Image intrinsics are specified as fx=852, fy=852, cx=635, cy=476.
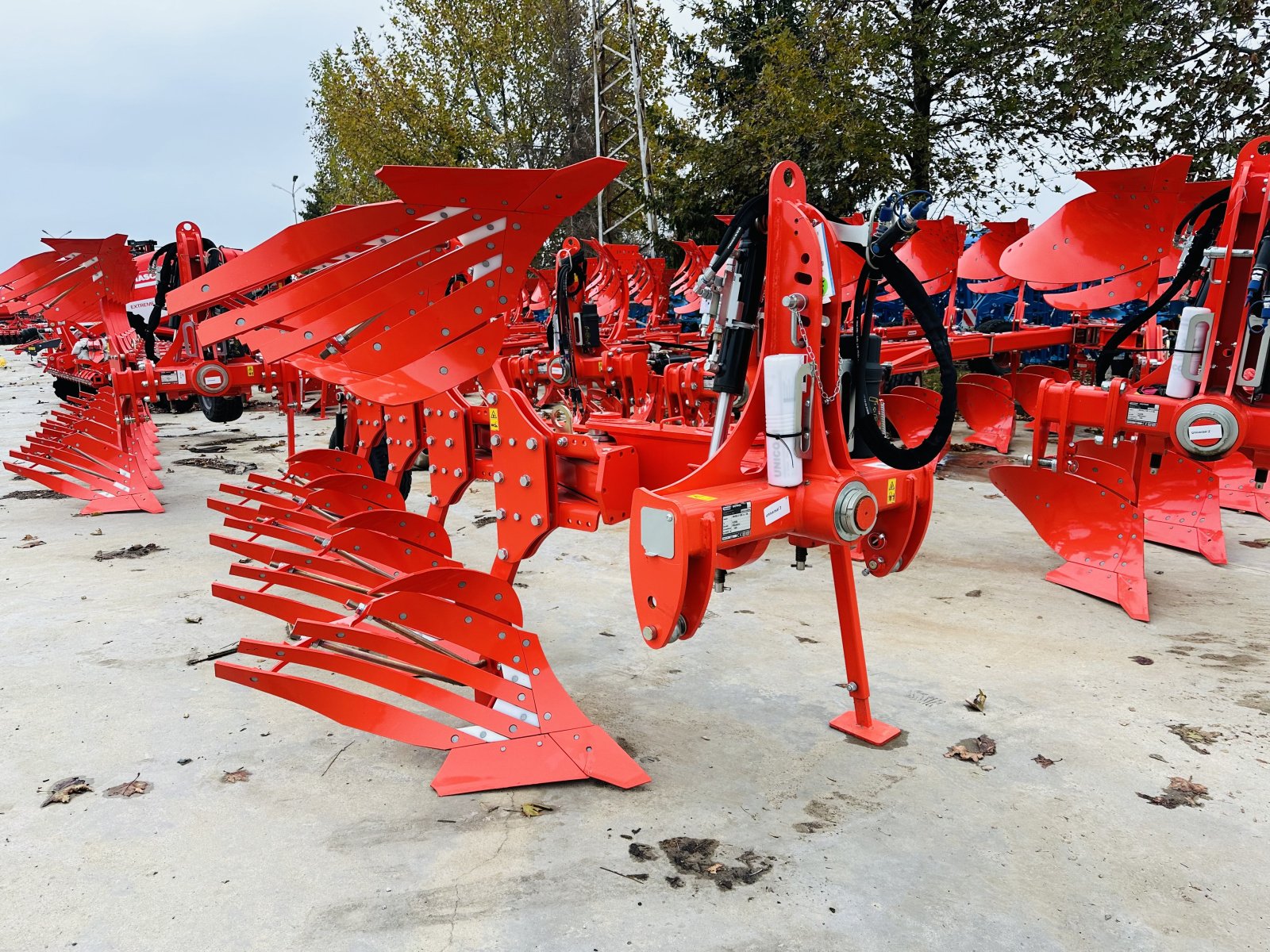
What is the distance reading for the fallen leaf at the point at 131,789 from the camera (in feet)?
8.82

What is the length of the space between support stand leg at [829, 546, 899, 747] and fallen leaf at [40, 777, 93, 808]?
250 cm

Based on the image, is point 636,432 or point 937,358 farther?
point 636,432

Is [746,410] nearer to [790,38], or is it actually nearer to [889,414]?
[889,414]

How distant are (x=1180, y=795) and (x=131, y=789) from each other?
3.33 meters

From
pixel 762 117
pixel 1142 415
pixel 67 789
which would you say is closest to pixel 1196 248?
pixel 1142 415

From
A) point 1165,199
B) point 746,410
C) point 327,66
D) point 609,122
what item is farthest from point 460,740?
point 327,66

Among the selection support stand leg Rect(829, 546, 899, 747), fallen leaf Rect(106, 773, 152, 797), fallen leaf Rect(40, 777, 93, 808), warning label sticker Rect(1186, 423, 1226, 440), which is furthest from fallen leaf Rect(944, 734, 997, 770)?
fallen leaf Rect(40, 777, 93, 808)

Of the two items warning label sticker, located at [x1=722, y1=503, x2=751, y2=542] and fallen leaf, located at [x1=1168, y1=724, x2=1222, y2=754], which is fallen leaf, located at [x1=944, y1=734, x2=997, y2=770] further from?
warning label sticker, located at [x1=722, y1=503, x2=751, y2=542]

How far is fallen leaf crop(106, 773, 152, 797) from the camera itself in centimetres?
269

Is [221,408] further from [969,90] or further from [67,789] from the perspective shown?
[969,90]

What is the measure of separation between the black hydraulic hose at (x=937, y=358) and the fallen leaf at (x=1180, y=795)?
1301 mm

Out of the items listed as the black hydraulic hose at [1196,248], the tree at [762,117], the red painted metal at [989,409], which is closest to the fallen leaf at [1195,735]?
the black hydraulic hose at [1196,248]

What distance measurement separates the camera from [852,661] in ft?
9.65

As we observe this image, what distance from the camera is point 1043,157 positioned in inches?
453
